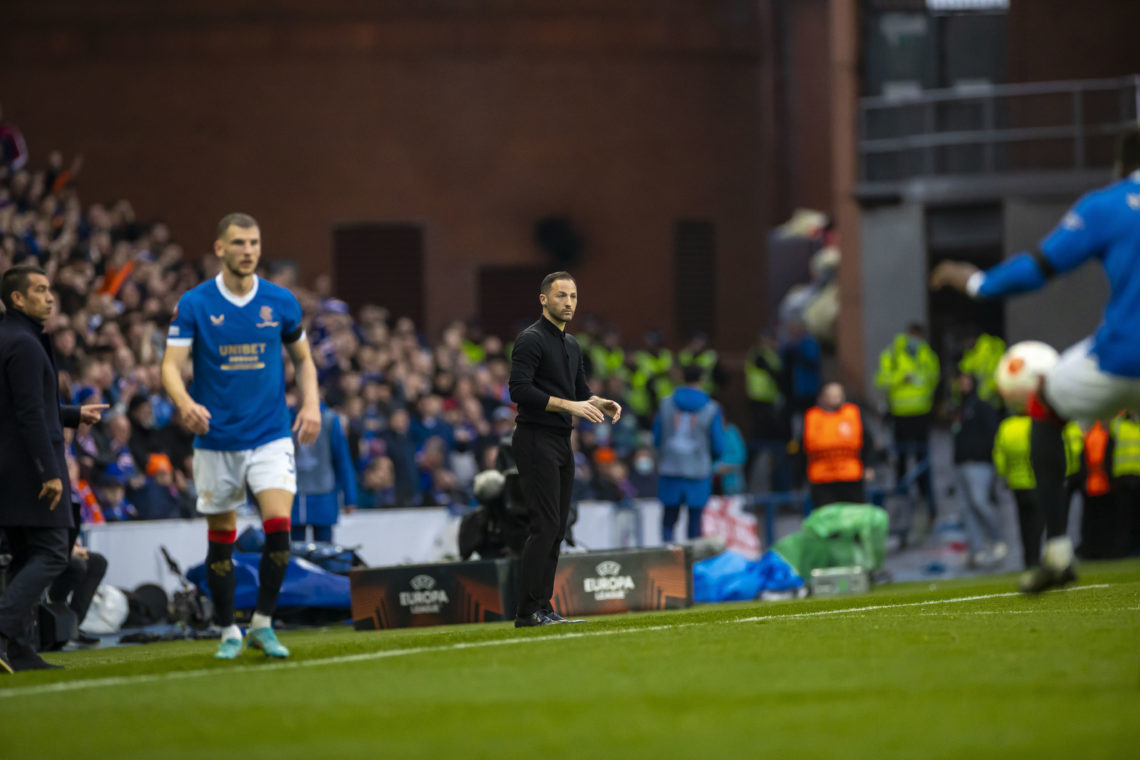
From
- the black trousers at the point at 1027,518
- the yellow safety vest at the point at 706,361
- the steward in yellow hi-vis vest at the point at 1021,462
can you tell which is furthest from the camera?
the yellow safety vest at the point at 706,361

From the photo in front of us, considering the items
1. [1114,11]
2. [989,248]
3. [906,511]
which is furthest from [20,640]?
[1114,11]

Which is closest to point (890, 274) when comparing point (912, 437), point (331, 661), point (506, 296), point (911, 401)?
point (911, 401)

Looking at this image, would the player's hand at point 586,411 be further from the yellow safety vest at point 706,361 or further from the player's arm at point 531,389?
the yellow safety vest at point 706,361

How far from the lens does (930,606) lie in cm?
1069

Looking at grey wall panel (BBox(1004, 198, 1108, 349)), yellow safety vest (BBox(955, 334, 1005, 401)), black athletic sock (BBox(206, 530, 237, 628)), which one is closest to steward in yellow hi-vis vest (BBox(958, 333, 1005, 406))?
yellow safety vest (BBox(955, 334, 1005, 401))

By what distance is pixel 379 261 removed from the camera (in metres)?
30.6

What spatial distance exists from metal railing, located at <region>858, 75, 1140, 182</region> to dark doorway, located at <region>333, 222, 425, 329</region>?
8.26m

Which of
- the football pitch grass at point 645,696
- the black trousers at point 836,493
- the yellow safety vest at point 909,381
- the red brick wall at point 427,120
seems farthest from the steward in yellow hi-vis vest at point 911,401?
the football pitch grass at point 645,696

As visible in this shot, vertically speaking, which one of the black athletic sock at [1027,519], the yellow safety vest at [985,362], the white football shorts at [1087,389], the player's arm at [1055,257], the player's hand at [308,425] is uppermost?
the player's arm at [1055,257]

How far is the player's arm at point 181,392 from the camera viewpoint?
8.36 m

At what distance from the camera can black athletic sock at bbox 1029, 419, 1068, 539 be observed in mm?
8695

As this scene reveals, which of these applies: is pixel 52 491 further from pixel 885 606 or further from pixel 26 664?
pixel 885 606

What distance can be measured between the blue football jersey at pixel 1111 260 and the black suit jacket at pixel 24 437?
5.17 meters

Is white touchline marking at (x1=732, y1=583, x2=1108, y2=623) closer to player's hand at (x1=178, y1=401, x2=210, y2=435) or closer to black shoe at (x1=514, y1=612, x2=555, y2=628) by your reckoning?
black shoe at (x1=514, y1=612, x2=555, y2=628)
